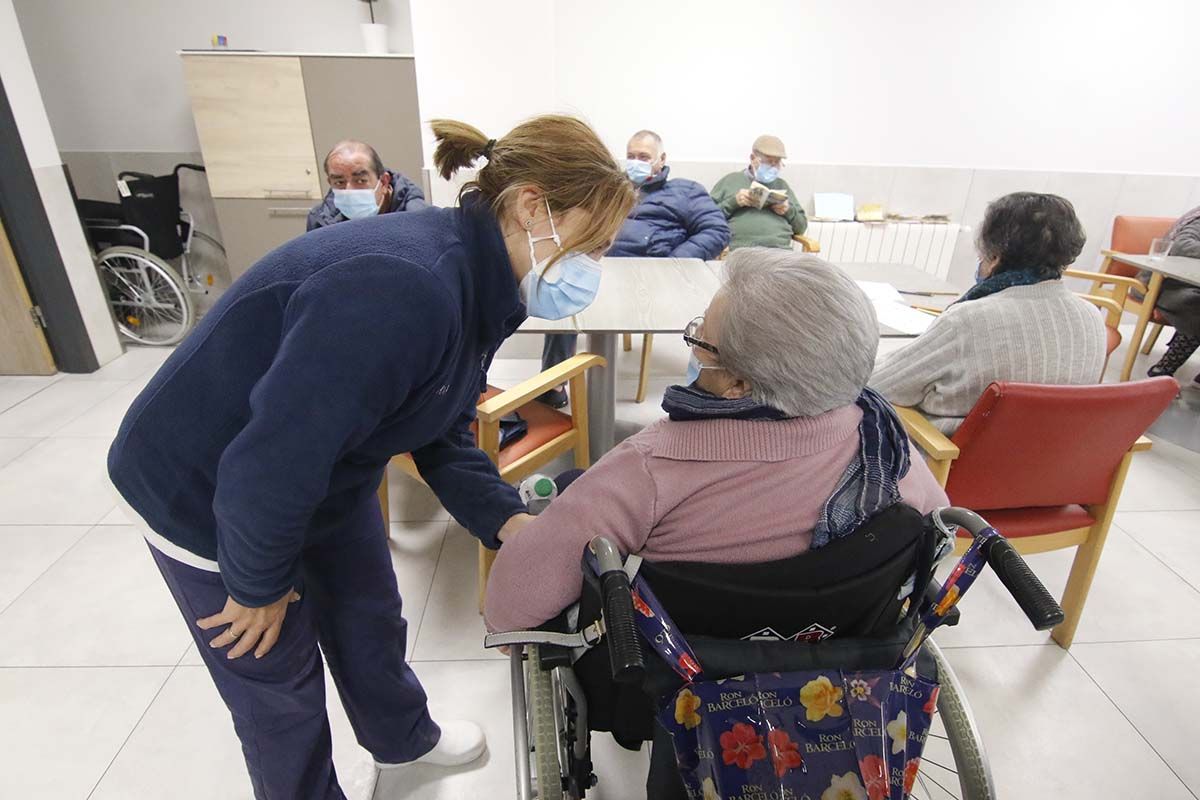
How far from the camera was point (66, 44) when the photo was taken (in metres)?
3.61

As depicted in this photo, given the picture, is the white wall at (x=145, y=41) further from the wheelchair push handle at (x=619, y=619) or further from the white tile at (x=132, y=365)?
the wheelchair push handle at (x=619, y=619)

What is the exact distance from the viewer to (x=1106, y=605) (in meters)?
1.94

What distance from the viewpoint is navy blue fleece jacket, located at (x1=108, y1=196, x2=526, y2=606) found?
650 millimetres

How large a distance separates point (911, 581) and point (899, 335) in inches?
48.6

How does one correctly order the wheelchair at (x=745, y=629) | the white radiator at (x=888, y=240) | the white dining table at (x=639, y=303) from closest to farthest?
1. the wheelchair at (x=745, y=629)
2. the white dining table at (x=639, y=303)
3. the white radiator at (x=888, y=240)

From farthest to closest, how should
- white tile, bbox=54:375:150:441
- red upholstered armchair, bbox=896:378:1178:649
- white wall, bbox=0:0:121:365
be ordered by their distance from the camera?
white wall, bbox=0:0:121:365 → white tile, bbox=54:375:150:441 → red upholstered armchair, bbox=896:378:1178:649

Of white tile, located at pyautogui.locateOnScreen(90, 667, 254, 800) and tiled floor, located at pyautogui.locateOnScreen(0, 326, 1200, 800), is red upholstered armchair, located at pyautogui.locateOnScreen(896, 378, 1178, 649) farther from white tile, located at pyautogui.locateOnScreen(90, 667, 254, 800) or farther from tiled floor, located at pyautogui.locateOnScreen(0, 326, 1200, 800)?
white tile, located at pyautogui.locateOnScreen(90, 667, 254, 800)

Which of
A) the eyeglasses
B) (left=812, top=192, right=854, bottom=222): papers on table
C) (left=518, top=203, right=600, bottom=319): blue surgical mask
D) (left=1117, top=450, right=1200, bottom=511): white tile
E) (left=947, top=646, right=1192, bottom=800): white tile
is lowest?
(left=1117, top=450, right=1200, bottom=511): white tile

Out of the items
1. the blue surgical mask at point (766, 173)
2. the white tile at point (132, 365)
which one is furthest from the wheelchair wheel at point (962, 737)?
the white tile at point (132, 365)

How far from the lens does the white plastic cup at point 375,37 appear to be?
11.1 feet

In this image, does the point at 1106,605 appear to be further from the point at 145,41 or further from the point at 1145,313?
the point at 145,41

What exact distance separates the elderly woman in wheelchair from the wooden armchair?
69cm

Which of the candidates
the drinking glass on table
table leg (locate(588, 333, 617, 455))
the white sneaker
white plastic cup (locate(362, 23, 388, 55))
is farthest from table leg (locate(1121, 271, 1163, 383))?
white plastic cup (locate(362, 23, 388, 55))

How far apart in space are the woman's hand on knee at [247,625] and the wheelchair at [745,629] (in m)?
0.29
